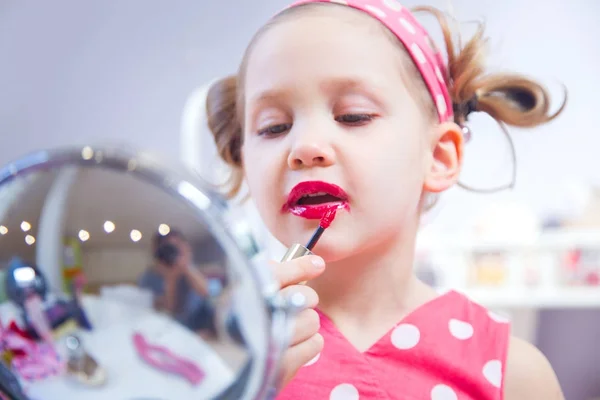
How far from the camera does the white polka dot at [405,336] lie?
0.52 meters

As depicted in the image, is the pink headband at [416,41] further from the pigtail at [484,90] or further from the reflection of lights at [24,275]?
the reflection of lights at [24,275]

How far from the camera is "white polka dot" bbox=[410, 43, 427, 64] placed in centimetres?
55

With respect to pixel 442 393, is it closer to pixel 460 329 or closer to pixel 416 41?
pixel 460 329

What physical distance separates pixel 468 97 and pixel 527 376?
264mm

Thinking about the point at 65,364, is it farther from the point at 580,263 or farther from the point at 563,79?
the point at 580,263

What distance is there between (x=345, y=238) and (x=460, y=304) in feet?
0.49

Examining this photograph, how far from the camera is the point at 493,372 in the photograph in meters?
0.52

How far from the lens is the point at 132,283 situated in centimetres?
31

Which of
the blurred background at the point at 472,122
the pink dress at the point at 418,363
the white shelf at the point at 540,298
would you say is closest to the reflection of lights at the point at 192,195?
the pink dress at the point at 418,363

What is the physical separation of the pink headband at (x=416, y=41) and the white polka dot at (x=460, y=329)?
18 centimetres

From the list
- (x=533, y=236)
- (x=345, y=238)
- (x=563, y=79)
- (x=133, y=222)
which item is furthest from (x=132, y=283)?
(x=533, y=236)

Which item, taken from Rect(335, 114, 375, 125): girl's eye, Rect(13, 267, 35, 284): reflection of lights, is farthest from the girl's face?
Rect(13, 267, 35, 284): reflection of lights

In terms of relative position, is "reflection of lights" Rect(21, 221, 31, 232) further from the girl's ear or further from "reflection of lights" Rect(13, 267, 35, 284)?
the girl's ear

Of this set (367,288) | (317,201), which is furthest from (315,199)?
(367,288)
